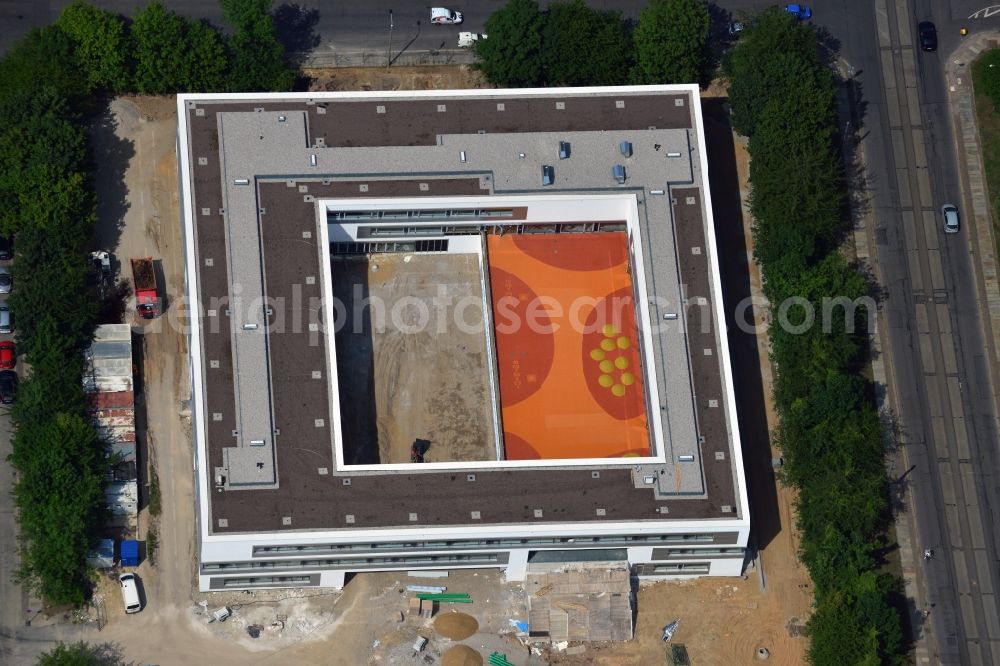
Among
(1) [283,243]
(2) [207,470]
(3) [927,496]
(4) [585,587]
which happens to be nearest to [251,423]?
(2) [207,470]

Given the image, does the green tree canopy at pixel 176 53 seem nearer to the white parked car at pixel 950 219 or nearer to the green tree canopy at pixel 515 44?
the green tree canopy at pixel 515 44

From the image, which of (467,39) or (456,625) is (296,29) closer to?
(467,39)

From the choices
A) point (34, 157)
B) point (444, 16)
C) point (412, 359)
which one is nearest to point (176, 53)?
point (34, 157)

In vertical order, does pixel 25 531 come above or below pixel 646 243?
below

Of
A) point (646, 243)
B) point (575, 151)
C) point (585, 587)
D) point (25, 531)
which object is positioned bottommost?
point (585, 587)

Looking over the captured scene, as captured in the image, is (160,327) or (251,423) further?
(160,327)

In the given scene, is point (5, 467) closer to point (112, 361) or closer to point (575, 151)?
point (112, 361)

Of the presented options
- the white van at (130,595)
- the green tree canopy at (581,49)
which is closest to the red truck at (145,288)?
the white van at (130,595)
